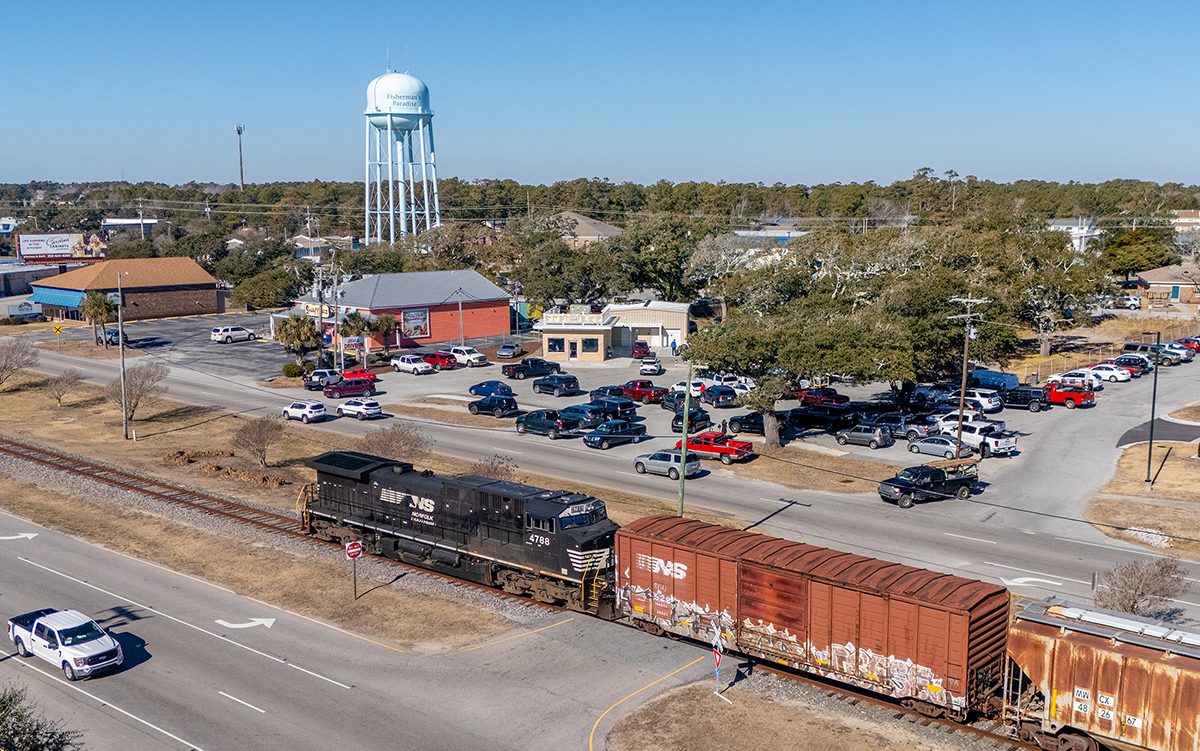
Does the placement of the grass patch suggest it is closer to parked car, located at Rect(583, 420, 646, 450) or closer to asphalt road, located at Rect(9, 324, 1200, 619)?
asphalt road, located at Rect(9, 324, 1200, 619)

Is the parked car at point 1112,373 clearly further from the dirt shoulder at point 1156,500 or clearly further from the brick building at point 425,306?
the brick building at point 425,306

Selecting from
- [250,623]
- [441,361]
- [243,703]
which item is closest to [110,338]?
[441,361]

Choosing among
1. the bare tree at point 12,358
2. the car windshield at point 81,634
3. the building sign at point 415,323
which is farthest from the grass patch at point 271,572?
the building sign at point 415,323

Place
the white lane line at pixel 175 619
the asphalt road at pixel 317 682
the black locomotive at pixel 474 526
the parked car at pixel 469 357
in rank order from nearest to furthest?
the asphalt road at pixel 317 682 < the white lane line at pixel 175 619 < the black locomotive at pixel 474 526 < the parked car at pixel 469 357

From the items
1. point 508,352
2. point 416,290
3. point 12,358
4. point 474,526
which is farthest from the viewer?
point 416,290

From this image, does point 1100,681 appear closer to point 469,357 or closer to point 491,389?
point 491,389

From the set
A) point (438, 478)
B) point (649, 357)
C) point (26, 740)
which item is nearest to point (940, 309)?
point (649, 357)
